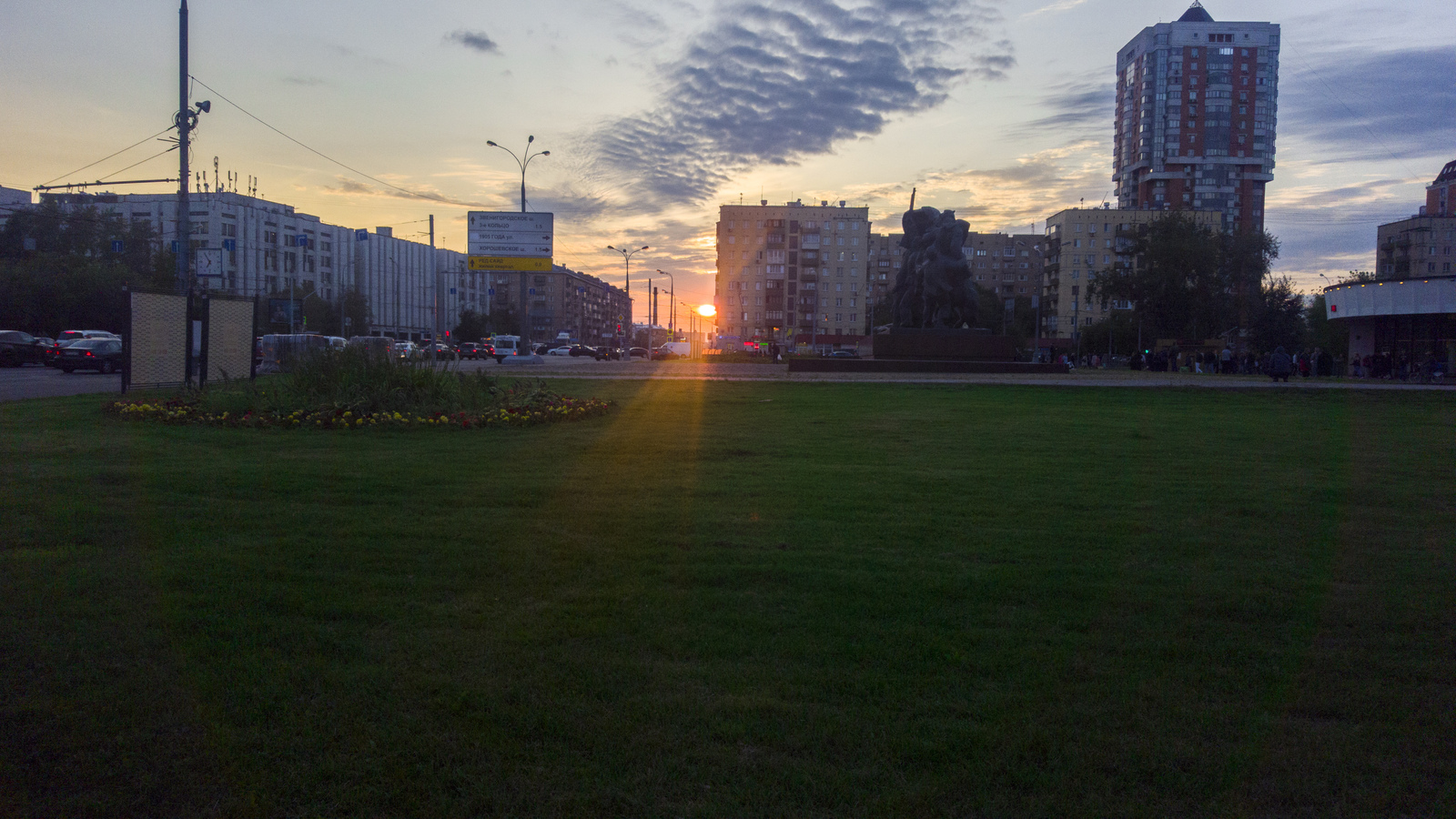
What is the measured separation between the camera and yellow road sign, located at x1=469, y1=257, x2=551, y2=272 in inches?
1804

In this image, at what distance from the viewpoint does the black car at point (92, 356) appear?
96.5ft

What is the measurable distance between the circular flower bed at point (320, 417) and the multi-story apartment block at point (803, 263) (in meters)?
97.6

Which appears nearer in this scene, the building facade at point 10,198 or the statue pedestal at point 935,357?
the statue pedestal at point 935,357

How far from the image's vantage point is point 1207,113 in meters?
94.3

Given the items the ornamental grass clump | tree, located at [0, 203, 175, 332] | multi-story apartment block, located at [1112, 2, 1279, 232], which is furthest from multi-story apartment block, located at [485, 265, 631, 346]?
the ornamental grass clump

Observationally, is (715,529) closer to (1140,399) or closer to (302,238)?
(1140,399)

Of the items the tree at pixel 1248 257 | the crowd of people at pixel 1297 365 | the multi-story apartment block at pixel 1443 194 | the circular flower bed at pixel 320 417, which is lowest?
the circular flower bed at pixel 320 417

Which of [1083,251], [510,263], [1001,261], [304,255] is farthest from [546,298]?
[510,263]

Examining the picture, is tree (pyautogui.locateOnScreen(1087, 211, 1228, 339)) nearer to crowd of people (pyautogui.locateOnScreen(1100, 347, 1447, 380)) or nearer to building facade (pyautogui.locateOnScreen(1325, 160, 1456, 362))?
crowd of people (pyautogui.locateOnScreen(1100, 347, 1447, 380))

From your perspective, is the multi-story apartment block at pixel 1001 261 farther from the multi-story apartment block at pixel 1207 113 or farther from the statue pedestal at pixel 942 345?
the statue pedestal at pixel 942 345

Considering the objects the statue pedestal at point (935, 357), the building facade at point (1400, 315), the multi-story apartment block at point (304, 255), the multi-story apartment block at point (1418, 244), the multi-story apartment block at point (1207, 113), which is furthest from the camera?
the multi-story apartment block at point (1207, 113)

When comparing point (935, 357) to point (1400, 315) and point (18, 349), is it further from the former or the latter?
point (18, 349)

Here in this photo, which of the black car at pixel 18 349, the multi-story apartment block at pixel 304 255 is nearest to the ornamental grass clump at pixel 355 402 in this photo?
the black car at pixel 18 349

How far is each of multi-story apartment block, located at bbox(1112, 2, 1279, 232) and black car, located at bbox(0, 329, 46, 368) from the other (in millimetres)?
94255
